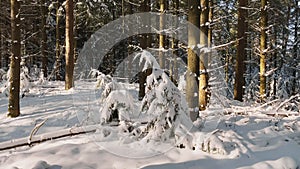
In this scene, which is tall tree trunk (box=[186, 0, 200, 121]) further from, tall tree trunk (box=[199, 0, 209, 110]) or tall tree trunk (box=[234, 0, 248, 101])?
tall tree trunk (box=[234, 0, 248, 101])

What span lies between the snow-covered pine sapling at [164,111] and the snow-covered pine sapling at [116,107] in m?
0.60

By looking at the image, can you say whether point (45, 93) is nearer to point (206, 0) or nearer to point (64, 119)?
point (64, 119)

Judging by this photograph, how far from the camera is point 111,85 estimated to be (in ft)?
21.8

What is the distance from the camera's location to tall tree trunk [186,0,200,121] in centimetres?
654

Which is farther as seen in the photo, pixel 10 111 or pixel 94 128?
pixel 10 111

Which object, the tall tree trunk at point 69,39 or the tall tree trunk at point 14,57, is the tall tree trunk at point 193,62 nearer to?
the tall tree trunk at point 14,57

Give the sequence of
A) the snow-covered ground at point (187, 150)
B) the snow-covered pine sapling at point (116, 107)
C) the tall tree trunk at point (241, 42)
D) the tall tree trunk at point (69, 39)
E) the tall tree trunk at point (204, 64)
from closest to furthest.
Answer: the snow-covered ground at point (187, 150)
the snow-covered pine sapling at point (116, 107)
the tall tree trunk at point (204, 64)
the tall tree trunk at point (241, 42)
the tall tree trunk at point (69, 39)

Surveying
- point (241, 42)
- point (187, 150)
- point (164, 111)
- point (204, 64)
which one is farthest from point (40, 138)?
point (241, 42)

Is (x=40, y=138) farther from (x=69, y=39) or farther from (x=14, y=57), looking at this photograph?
(x=69, y=39)

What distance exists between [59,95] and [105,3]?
41.0 ft

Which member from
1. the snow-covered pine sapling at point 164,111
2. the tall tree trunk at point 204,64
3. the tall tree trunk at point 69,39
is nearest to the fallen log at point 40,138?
the snow-covered pine sapling at point 164,111

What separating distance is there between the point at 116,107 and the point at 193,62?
1926 millimetres

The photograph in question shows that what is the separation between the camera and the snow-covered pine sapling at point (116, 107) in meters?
6.27

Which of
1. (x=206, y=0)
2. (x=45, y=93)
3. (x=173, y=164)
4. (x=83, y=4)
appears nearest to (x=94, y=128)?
(x=173, y=164)
